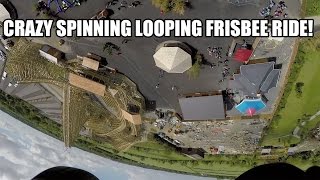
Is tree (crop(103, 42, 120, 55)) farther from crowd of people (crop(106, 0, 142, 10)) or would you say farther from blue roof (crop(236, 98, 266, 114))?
blue roof (crop(236, 98, 266, 114))

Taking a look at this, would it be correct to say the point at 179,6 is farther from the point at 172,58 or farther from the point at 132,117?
the point at 132,117

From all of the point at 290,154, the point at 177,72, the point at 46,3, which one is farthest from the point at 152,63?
the point at 290,154

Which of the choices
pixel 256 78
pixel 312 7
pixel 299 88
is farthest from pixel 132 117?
pixel 312 7

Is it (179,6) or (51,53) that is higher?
(179,6)

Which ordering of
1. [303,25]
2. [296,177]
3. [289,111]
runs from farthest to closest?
[289,111] < [303,25] < [296,177]

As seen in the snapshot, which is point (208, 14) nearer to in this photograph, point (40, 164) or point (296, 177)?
point (296, 177)

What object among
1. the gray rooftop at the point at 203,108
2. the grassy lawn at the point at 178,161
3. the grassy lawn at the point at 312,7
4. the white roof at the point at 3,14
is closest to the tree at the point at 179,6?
the gray rooftop at the point at 203,108

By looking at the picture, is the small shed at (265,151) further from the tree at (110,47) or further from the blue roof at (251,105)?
the tree at (110,47)
